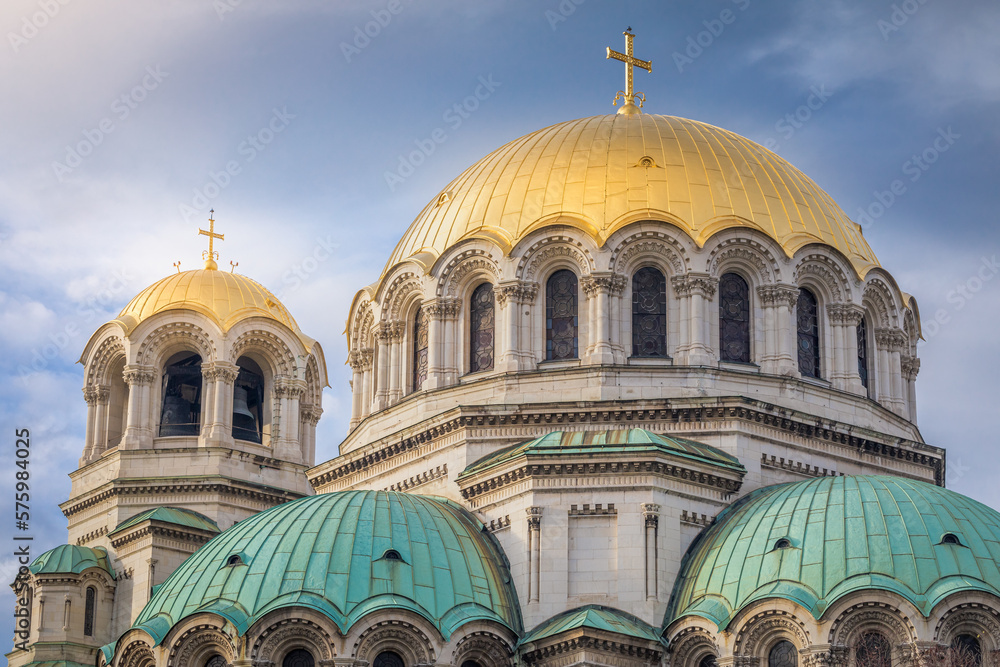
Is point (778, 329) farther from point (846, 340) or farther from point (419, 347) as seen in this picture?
point (419, 347)

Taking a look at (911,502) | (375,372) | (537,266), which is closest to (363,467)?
(375,372)

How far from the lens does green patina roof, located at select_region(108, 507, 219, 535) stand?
4253 centimetres

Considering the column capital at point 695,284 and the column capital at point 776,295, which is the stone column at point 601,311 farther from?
the column capital at point 776,295

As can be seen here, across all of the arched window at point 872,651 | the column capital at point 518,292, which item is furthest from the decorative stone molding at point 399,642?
the column capital at point 518,292

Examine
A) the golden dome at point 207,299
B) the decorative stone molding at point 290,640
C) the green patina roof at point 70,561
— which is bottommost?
the decorative stone molding at point 290,640

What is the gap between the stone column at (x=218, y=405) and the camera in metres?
44.7

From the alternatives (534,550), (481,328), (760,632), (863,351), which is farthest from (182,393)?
(760,632)

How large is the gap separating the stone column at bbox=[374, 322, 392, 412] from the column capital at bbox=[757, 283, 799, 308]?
7979 millimetres

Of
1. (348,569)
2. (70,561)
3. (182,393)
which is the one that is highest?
(182,393)

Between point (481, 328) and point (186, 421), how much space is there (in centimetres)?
983

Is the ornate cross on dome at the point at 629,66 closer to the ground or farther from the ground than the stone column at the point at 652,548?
farther from the ground

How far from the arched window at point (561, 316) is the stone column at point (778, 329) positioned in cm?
371

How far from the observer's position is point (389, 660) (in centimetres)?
3247

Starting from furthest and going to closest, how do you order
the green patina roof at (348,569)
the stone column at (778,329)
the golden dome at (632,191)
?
the golden dome at (632,191) → the stone column at (778,329) → the green patina roof at (348,569)
